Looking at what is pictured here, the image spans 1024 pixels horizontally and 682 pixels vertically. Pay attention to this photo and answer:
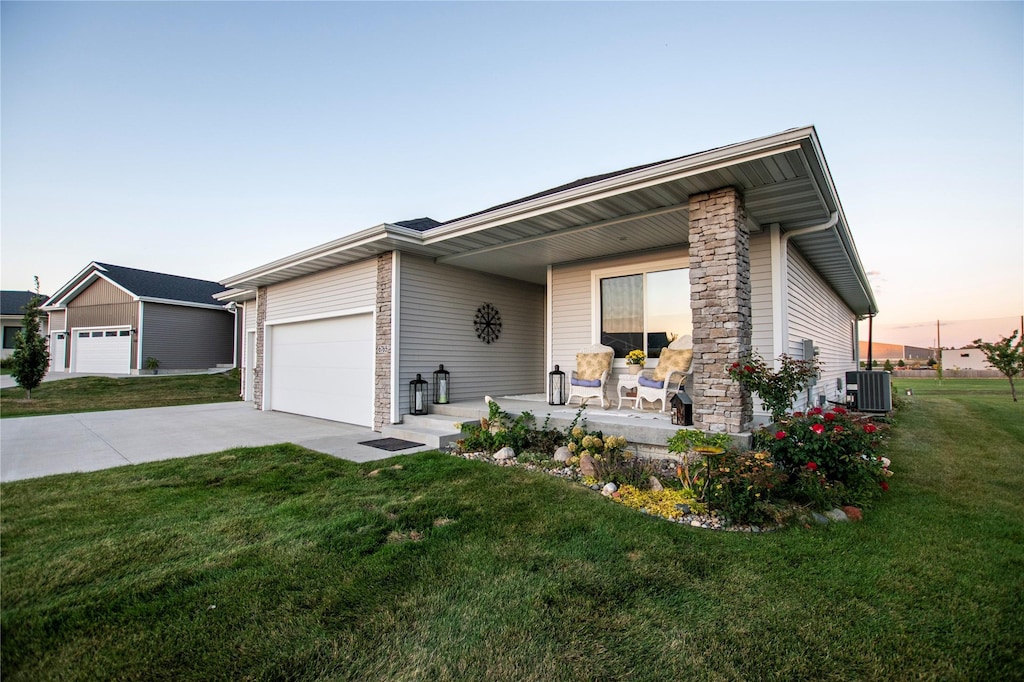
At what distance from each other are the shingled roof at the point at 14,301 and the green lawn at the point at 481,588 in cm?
2770

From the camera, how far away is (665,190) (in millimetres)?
4648

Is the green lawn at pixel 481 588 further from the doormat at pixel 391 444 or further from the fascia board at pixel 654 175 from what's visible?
the fascia board at pixel 654 175

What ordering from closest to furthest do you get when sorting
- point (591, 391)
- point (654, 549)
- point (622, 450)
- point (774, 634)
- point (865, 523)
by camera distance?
point (774, 634), point (654, 549), point (865, 523), point (622, 450), point (591, 391)

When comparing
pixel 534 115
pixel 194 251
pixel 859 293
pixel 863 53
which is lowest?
pixel 859 293

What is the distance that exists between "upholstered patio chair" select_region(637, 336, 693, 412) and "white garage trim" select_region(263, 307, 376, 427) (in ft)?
14.4

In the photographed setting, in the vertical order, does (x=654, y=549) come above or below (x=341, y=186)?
below

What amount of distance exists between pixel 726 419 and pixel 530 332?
5.55 metres

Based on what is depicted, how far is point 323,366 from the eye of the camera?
872 cm

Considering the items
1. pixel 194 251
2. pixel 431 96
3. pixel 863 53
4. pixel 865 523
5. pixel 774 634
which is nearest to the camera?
pixel 774 634

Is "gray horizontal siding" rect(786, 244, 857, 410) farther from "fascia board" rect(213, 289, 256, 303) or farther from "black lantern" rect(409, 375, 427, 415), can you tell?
"fascia board" rect(213, 289, 256, 303)

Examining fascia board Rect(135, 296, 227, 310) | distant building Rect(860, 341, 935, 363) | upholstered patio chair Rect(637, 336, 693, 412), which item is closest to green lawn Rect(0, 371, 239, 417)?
fascia board Rect(135, 296, 227, 310)

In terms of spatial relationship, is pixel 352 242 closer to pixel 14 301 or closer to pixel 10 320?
pixel 10 320

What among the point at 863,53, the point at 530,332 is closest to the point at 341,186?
the point at 530,332

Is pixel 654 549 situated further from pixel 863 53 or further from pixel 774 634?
pixel 863 53
